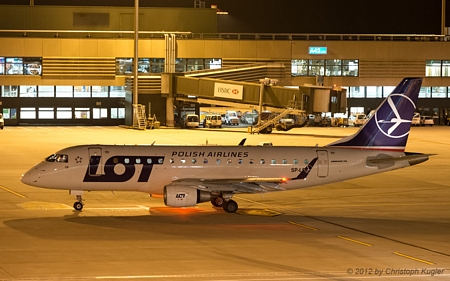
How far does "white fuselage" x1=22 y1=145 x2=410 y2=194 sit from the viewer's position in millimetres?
38281

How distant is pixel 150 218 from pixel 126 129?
6736cm

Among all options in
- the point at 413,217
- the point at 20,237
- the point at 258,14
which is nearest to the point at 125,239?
the point at 20,237

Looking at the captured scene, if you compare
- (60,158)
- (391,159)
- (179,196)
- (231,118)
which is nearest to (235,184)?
(179,196)

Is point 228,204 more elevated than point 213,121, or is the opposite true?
point 213,121

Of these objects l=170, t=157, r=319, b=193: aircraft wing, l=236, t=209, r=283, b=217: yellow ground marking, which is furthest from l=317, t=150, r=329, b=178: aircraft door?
l=236, t=209, r=283, b=217: yellow ground marking

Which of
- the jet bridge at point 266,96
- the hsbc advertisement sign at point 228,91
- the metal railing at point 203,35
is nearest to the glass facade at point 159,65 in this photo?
the metal railing at point 203,35

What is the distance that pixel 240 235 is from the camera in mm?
33719

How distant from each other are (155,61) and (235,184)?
253 feet

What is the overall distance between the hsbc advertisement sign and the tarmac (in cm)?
4893

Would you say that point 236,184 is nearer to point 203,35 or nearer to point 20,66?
point 20,66

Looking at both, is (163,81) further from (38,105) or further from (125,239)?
(125,239)

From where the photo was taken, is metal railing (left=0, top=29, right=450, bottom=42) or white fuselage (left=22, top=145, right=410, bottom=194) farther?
metal railing (left=0, top=29, right=450, bottom=42)

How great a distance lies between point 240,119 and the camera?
13075 centimetres

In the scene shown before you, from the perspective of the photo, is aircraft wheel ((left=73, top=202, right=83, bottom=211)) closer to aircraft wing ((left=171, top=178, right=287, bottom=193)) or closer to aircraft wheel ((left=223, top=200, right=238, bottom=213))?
aircraft wing ((left=171, top=178, right=287, bottom=193))
